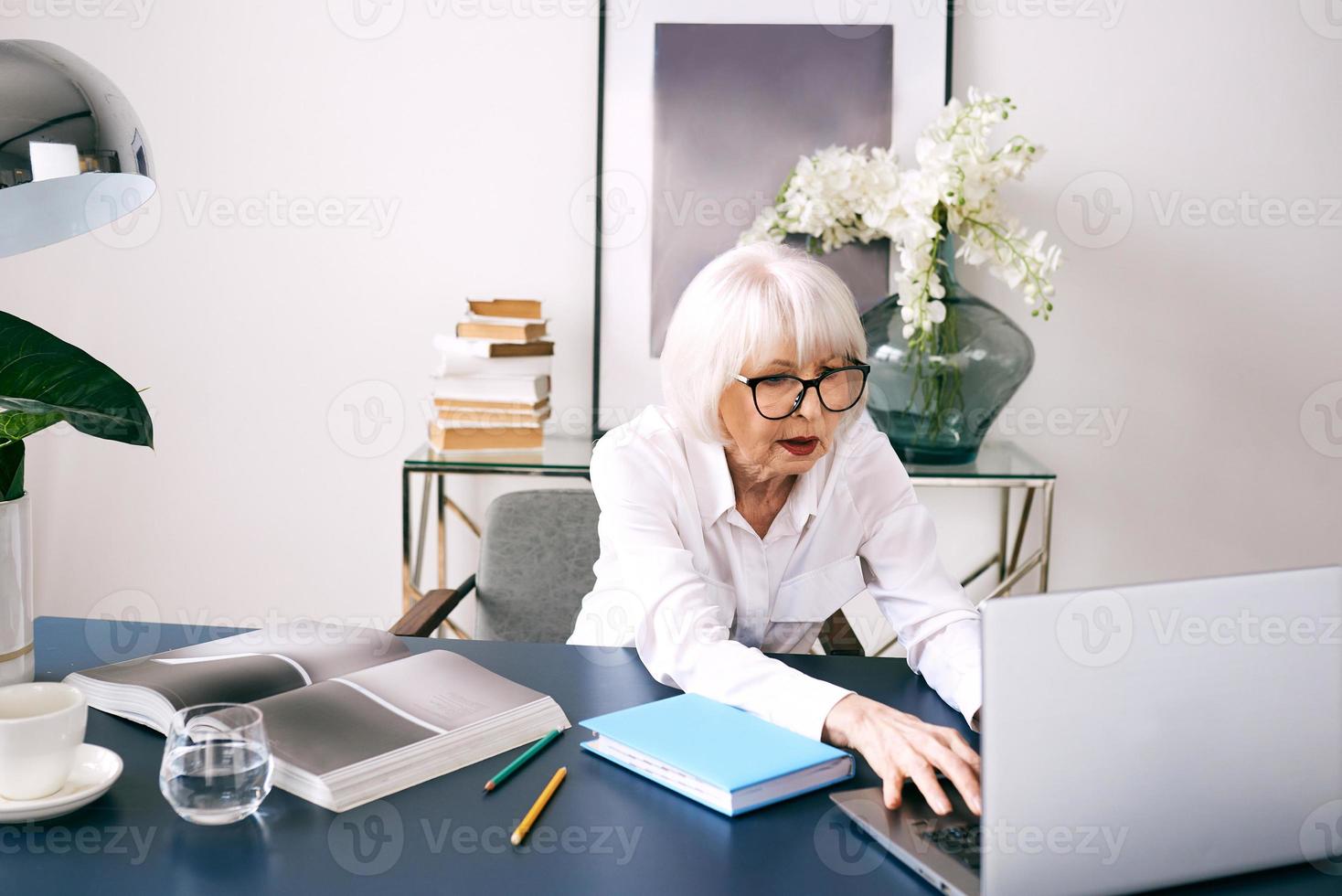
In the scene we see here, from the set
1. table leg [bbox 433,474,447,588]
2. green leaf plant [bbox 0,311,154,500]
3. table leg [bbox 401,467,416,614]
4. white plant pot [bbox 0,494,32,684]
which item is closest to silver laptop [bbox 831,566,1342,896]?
green leaf plant [bbox 0,311,154,500]

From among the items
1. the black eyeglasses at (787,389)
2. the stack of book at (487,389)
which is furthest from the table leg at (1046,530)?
the stack of book at (487,389)

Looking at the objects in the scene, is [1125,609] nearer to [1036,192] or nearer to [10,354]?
[10,354]

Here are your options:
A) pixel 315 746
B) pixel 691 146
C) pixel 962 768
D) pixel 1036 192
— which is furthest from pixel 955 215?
pixel 315 746

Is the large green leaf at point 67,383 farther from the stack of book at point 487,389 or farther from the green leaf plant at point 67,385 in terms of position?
the stack of book at point 487,389

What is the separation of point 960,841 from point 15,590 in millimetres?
1012

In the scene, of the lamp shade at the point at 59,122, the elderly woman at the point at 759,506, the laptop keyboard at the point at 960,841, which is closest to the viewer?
the laptop keyboard at the point at 960,841

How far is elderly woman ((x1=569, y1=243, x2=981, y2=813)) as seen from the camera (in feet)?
4.98

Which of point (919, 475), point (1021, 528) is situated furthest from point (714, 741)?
point (1021, 528)

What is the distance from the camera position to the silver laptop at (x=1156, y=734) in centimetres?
88

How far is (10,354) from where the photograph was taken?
3.88 ft

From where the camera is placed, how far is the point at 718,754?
1164 millimetres

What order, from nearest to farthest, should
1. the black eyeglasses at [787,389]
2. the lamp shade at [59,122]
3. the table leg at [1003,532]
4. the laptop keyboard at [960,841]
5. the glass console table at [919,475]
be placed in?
the laptop keyboard at [960,841], the lamp shade at [59,122], the black eyeglasses at [787,389], the glass console table at [919,475], the table leg at [1003,532]

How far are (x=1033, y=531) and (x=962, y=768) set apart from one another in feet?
6.40

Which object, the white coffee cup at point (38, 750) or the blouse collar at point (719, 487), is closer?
the white coffee cup at point (38, 750)
